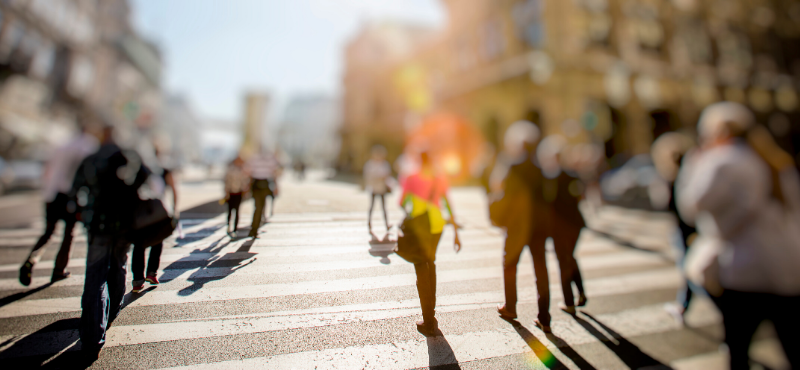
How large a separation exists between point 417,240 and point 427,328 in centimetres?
55

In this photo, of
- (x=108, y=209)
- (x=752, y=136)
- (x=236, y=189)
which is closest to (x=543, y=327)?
(x=752, y=136)

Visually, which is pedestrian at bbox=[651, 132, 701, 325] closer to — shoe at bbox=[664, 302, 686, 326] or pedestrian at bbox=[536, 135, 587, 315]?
shoe at bbox=[664, 302, 686, 326]

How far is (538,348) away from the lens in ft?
7.06

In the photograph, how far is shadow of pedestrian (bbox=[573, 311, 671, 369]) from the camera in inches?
100

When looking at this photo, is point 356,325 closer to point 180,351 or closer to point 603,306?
point 180,351

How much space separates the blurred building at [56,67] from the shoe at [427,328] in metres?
23.0

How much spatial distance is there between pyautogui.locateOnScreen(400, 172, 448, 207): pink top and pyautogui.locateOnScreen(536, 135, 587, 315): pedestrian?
1195mm

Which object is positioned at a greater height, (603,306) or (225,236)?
(225,236)

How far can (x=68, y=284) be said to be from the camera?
2.02 meters

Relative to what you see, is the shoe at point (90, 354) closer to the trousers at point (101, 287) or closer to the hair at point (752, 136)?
the trousers at point (101, 287)

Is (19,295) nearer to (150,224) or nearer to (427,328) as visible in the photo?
(150,224)

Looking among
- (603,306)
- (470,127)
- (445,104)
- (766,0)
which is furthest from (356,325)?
(766,0)

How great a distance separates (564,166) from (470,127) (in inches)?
635

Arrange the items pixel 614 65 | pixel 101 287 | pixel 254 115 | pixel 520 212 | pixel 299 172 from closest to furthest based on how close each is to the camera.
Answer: pixel 101 287 → pixel 520 212 → pixel 254 115 → pixel 299 172 → pixel 614 65
